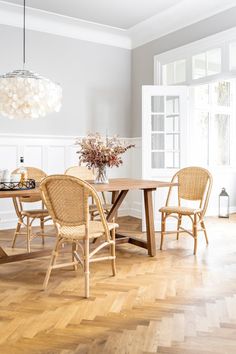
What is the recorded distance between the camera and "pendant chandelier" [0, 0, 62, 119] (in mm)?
3471

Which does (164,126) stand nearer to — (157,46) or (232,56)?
(232,56)

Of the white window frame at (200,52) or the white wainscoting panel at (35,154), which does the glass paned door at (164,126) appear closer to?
the white window frame at (200,52)

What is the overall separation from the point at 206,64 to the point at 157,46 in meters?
1.14

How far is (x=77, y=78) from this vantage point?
6281 mm

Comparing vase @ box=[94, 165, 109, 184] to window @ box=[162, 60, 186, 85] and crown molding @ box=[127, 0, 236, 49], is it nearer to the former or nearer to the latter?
window @ box=[162, 60, 186, 85]

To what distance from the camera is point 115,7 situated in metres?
5.50

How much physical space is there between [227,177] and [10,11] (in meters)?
4.69

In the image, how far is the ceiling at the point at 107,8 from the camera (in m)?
5.33

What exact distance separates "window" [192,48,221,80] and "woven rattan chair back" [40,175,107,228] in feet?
10.8

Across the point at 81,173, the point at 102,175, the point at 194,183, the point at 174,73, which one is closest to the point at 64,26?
the point at 174,73

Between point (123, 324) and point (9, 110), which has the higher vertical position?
point (9, 110)

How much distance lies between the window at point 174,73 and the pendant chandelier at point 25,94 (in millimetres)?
2807

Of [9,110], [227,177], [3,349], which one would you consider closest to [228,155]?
[227,177]

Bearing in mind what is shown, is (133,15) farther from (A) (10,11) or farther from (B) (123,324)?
(B) (123,324)
